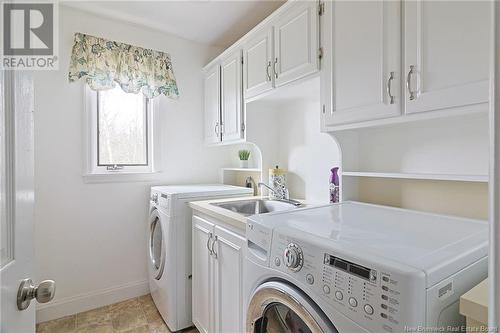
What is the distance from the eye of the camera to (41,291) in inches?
26.0

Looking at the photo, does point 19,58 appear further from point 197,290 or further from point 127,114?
point 127,114

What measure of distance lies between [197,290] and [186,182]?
115 centimetres

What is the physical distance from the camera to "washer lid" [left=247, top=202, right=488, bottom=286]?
690 mm

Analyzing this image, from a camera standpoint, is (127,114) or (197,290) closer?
(197,290)

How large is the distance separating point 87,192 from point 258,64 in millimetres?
1801

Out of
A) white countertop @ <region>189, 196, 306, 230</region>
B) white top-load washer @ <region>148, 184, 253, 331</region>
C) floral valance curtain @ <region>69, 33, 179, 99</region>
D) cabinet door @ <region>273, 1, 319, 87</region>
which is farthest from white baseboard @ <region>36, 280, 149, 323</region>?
cabinet door @ <region>273, 1, 319, 87</region>

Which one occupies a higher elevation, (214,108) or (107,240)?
(214,108)

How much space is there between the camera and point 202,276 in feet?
5.82

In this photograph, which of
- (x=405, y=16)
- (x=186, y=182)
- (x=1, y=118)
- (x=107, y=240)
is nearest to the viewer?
(x=1, y=118)

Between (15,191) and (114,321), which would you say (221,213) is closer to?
(15,191)

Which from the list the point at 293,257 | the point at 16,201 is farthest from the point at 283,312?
the point at 16,201

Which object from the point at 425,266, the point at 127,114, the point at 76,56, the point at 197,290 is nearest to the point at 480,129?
the point at 425,266

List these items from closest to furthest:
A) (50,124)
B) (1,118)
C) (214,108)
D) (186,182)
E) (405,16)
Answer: (1,118) < (405,16) < (50,124) < (214,108) < (186,182)

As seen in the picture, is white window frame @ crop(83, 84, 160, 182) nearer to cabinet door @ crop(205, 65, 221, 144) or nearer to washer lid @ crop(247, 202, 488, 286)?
cabinet door @ crop(205, 65, 221, 144)
